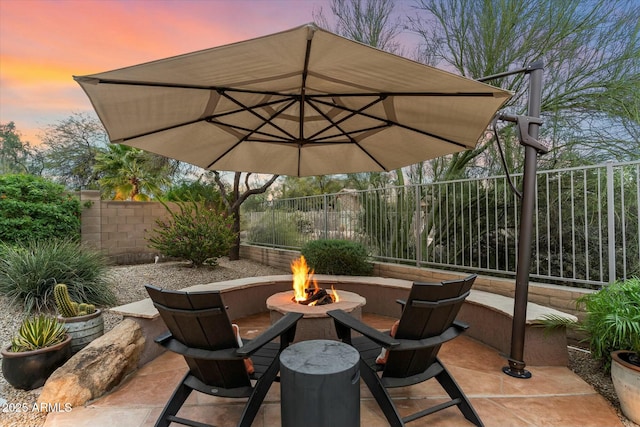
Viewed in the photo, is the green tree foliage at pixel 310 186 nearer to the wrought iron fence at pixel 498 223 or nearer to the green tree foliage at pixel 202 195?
the green tree foliage at pixel 202 195

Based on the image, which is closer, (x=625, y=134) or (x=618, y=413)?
(x=618, y=413)

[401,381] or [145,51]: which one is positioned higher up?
[145,51]

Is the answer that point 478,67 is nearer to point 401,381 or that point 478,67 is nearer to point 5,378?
point 401,381

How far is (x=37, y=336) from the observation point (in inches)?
103

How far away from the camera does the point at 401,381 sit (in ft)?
6.73

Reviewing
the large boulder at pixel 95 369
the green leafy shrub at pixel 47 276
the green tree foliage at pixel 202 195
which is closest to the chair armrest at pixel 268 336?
the large boulder at pixel 95 369

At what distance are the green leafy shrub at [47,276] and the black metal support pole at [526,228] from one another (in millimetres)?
4682

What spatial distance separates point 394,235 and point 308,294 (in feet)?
7.90

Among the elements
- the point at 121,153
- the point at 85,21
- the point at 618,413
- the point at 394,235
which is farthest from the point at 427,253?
the point at 121,153

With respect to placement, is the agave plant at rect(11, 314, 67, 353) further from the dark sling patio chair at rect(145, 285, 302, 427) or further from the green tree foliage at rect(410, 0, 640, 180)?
the green tree foliage at rect(410, 0, 640, 180)

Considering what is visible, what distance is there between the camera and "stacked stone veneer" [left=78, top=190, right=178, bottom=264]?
7.70 meters

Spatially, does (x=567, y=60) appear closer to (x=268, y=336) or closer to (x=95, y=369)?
(x=268, y=336)

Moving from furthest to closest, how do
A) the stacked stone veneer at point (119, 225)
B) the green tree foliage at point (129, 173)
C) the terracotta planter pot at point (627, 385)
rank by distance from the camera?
the green tree foliage at point (129, 173) → the stacked stone veneer at point (119, 225) → the terracotta planter pot at point (627, 385)

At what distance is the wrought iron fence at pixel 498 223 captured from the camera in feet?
11.0
